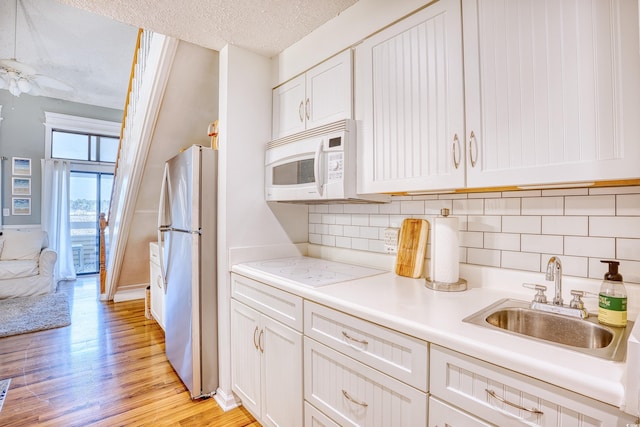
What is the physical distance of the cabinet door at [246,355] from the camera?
1755mm

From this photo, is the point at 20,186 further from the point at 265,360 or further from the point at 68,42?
the point at 265,360

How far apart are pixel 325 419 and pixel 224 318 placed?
38.1 inches

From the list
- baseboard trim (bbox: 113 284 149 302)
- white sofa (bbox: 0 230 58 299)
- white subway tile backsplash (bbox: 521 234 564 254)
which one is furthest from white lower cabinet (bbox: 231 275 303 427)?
white sofa (bbox: 0 230 58 299)

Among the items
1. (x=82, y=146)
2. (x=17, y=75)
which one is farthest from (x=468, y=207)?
(x=82, y=146)

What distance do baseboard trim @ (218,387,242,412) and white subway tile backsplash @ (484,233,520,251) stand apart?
172 cm

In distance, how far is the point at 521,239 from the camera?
4.41ft

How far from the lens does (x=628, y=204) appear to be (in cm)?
110

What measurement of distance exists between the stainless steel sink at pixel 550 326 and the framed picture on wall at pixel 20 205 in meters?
6.63

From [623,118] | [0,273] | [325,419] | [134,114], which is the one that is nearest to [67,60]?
[134,114]

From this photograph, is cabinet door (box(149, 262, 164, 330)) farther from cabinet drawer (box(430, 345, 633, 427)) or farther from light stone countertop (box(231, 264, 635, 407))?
cabinet drawer (box(430, 345, 633, 427))

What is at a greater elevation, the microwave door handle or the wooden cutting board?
the microwave door handle

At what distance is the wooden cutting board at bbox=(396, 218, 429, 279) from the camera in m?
1.65

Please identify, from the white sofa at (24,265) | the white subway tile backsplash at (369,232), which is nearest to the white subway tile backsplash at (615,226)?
the white subway tile backsplash at (369,232)

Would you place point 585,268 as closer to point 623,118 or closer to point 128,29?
point 623,118
